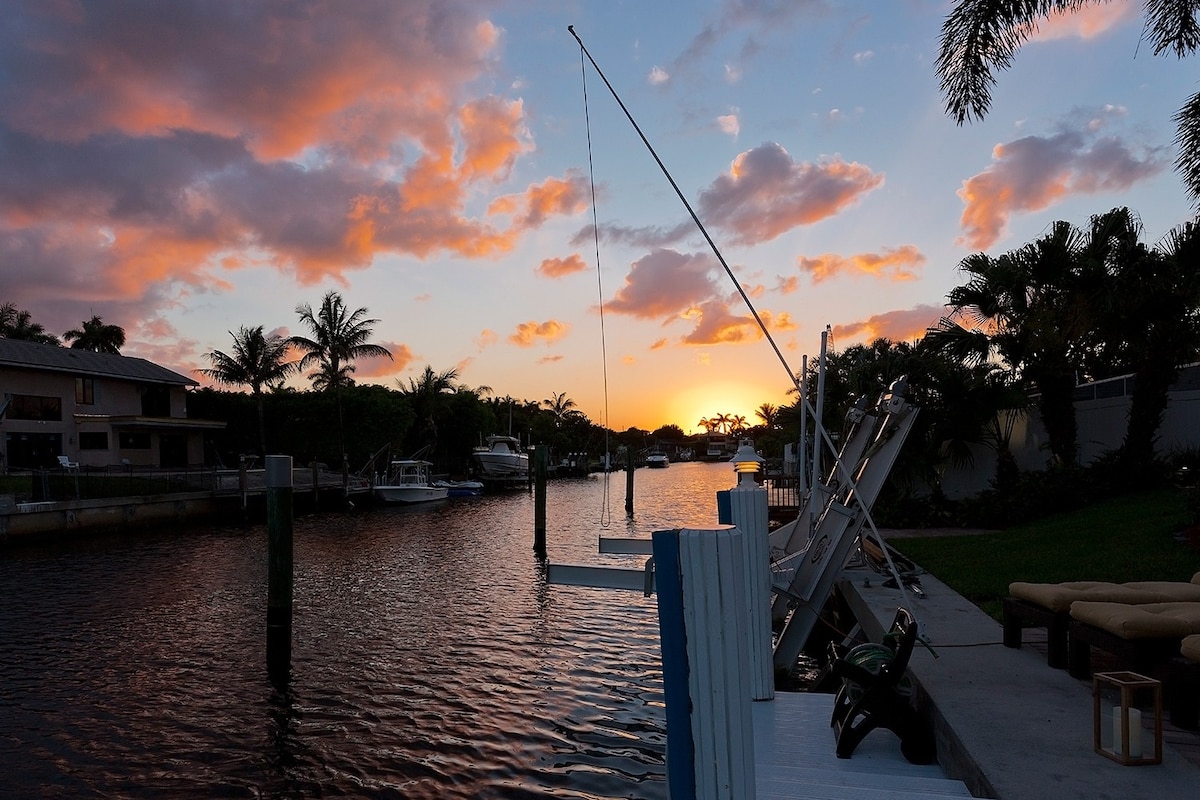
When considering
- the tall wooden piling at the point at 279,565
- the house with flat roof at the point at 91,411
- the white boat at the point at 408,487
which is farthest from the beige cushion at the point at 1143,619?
the house with flat roof at the point at 91,411

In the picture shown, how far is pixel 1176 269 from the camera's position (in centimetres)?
1580

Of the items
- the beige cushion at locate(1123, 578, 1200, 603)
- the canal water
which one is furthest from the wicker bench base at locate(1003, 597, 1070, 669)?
the canal water

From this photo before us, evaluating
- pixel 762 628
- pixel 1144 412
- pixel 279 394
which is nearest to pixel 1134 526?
pixel 1144 412

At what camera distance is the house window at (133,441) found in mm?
45312

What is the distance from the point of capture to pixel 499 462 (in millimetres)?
66000

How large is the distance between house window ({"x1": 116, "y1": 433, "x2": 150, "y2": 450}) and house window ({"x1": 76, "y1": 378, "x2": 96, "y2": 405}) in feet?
8.68

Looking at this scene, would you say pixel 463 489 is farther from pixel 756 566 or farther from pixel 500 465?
pixel 756 566

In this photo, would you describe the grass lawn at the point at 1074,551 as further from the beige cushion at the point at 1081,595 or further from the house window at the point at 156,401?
the house window at the point at 156,401

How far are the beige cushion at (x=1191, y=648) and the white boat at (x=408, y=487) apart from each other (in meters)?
42.5

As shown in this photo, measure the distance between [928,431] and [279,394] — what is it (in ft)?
148

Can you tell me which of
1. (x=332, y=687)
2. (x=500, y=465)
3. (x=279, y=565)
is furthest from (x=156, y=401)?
(x=332, y=687)

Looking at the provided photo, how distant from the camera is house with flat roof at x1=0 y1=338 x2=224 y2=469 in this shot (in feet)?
129

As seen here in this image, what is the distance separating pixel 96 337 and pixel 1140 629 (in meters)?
75.9

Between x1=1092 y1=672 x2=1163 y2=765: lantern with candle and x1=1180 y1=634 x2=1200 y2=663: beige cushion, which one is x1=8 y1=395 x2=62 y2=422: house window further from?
x1=1180 y1=634 x2=1200 y2=663: beige cushion
